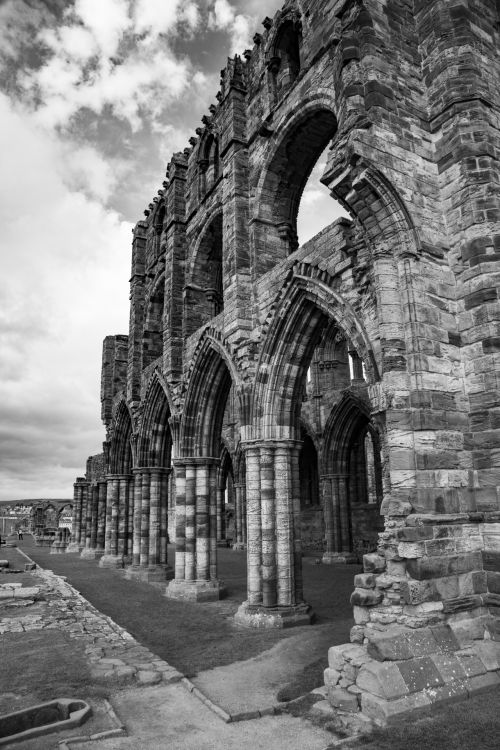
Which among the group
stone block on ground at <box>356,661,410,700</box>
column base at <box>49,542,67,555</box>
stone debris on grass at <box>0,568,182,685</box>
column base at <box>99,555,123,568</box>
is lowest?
column base at <box>49,542,67,555</box>

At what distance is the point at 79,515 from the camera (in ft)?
99.4

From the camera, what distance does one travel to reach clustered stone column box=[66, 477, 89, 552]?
96.2 feet

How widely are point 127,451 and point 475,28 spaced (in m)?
18.4

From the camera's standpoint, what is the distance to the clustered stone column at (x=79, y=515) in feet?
96.2

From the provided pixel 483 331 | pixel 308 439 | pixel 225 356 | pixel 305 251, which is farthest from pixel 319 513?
pixel 483 331

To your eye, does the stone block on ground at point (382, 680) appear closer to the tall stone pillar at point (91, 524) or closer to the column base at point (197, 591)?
the column base at point (197, 591)

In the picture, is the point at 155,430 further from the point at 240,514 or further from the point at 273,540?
→ the point at 240,514

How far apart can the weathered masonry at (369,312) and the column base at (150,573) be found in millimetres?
70

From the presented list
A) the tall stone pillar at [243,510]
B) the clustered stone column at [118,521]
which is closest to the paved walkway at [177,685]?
the clustered stone column at [118,521]

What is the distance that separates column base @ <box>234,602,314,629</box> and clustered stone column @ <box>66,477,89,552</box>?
2152cm

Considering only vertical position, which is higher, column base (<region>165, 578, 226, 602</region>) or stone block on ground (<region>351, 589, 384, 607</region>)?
stone block on ground (<region>351, 589, 384, 607</region>)

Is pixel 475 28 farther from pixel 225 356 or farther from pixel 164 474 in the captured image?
pixel 164 474

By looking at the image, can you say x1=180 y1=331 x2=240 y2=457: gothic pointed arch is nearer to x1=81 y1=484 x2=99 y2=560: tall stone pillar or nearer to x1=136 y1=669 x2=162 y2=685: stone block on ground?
x1=136 y1=669 x2=162 y2=685: stone block on ground

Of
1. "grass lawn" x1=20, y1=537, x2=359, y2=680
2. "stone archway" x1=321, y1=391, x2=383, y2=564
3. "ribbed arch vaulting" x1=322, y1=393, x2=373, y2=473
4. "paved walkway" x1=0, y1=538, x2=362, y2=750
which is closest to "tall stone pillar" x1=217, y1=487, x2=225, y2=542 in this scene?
"stone archway" x1=321, y1=391, x2=383, y2=564
